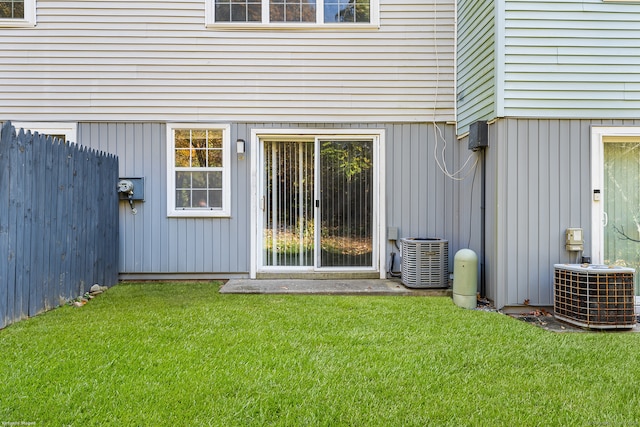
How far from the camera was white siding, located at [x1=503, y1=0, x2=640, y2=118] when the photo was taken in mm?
4480

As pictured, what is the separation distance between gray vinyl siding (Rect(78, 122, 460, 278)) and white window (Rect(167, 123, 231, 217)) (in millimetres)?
104

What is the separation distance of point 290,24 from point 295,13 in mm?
203

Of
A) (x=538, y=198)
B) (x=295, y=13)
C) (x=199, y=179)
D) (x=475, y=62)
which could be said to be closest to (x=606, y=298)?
(x=538, y=198)

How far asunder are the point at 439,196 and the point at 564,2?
2672 millimetres

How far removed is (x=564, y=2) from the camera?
4523 millimetres

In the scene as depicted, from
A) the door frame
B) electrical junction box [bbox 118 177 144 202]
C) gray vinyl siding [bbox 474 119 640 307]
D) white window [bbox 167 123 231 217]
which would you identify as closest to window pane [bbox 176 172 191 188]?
white window [bbox 167 123 231 217]

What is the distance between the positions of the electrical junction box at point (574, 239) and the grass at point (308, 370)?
3.32 ft

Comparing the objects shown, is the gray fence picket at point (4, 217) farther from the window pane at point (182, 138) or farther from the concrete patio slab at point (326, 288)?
the window pane at point (182, 138)

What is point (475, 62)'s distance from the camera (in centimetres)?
519

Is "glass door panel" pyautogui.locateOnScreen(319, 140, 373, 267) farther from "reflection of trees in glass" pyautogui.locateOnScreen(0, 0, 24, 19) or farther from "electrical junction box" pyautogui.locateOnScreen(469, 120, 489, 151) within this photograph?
"reflection of trees in glass" pyautogui.locateOnScreen(0, 0, 24, 19)

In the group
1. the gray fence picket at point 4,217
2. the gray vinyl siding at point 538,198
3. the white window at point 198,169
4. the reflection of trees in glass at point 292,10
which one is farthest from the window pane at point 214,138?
the gray vinyl siding at point 538,198

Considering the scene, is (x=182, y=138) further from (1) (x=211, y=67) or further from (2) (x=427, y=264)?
(2) (x=427, y=264)

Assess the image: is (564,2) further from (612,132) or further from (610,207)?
(610,207)

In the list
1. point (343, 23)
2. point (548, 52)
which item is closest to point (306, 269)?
point (343, 23)
